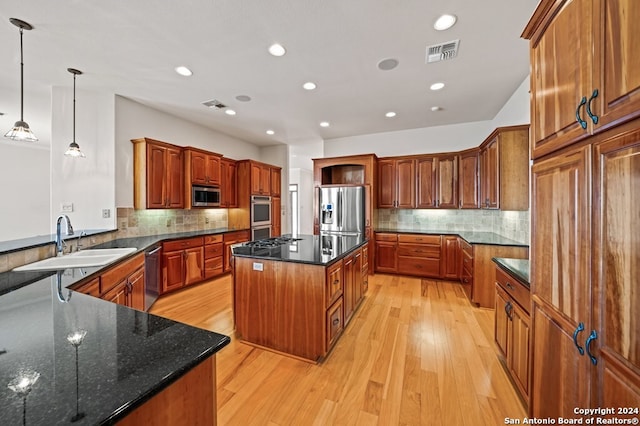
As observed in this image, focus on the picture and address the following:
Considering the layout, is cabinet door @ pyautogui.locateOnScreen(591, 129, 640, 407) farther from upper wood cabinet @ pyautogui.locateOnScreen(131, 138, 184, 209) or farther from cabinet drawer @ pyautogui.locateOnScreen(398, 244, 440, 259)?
upper wood cabinet @ pyautogui.locateOnScreen(131, 138, 184, 209)

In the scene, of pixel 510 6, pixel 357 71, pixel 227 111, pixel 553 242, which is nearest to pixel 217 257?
pixel 227 111

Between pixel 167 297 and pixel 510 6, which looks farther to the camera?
pixel 167 297

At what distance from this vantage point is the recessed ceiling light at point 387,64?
2.63 m

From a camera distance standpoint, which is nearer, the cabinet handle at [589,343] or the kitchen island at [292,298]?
the cabinet handle at [589,343]

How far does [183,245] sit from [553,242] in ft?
13.6

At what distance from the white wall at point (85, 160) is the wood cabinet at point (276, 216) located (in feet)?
9.60

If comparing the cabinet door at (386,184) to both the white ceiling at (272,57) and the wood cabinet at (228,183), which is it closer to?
the white ceiling at (272,57)

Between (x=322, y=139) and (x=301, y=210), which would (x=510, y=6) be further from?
(x=301, y=210)

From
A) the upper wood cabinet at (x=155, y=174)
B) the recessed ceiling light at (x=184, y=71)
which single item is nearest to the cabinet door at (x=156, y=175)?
the upper wood cabinet at (x=155, y=174)

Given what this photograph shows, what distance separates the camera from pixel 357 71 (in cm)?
284

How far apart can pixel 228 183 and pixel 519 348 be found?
4.81 metres

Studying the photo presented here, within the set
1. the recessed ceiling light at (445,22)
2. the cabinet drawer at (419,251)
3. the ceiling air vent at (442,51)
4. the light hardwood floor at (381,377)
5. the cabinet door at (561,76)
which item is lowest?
the light hardwood floor at (381,377)

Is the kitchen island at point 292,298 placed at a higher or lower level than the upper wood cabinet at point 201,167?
lower

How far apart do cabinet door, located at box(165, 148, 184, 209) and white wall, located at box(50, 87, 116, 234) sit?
0.67 metres
